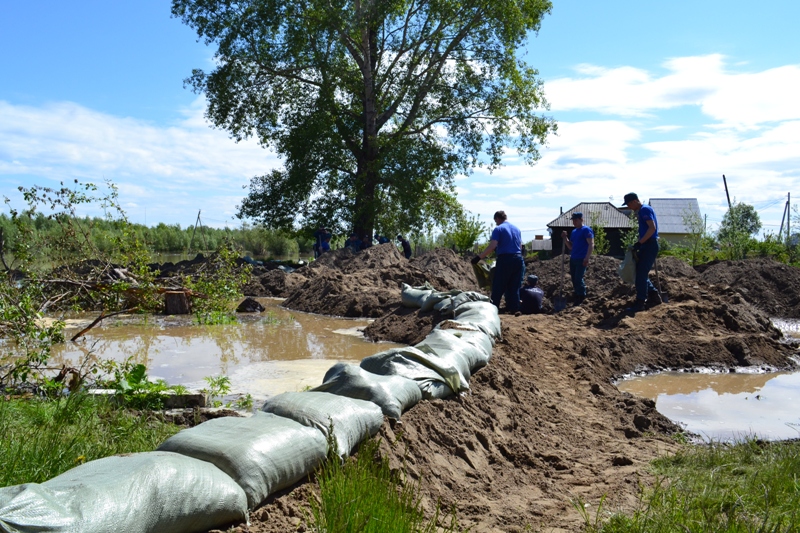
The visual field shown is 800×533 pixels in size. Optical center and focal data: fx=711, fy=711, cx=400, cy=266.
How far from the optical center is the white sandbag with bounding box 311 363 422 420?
4008 mm

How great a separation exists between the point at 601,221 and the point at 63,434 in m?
35.1

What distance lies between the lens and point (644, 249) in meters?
Result: 9.84

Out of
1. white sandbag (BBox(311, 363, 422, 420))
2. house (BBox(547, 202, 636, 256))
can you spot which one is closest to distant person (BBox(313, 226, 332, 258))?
house (BBox(547, 202, 636, 256))

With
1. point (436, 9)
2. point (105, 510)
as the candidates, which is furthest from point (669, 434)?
point (436, 9)

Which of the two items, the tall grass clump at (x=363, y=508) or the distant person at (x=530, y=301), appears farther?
the distant person at (x=530, y=301)

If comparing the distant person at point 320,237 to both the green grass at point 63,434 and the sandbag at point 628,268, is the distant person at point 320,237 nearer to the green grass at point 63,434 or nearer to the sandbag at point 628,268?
the sandbag at point 628,268

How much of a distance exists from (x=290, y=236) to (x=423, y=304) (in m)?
16.6

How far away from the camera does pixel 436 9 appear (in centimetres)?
2291

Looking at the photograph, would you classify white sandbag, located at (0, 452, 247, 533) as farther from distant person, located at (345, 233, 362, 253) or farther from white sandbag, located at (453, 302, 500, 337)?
distant person, located at (345, 233, 362, 253)

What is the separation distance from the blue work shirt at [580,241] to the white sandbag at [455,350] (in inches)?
228

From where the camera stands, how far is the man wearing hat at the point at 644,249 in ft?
32.0

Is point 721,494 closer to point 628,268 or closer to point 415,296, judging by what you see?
point 628,268

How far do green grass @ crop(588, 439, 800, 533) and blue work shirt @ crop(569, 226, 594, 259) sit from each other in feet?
22.1

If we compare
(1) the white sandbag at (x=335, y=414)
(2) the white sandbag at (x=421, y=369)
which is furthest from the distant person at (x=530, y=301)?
(1) the white sandbag at (x=335, y=414)
